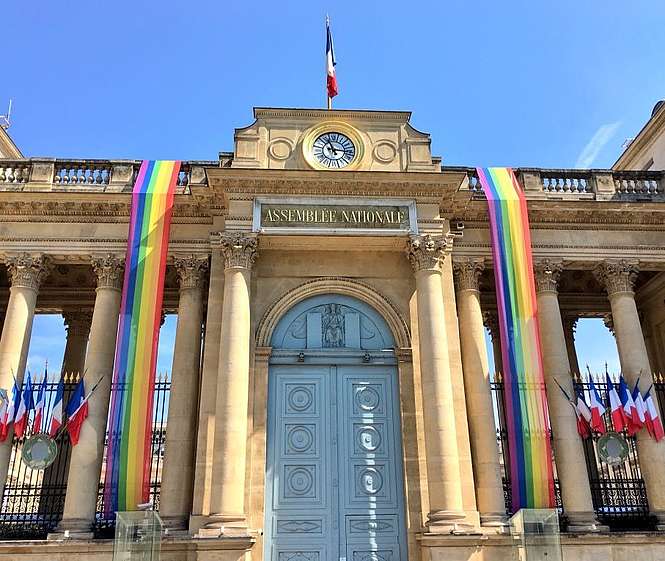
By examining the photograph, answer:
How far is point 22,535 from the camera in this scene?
12.4 meters

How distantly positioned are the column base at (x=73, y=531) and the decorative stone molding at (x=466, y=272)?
30.4 feet

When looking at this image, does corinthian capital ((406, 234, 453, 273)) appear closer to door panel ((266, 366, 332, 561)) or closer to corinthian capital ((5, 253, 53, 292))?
door panel ((266, 366, 332, 561))

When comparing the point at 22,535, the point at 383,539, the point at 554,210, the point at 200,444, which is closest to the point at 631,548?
the point at 383,539

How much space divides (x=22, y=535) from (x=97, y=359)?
3.67 metres

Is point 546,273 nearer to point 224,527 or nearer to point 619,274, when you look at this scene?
point 619,274

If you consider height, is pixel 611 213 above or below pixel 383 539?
above

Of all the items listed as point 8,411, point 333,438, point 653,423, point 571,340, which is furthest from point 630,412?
Answer: point 8,411

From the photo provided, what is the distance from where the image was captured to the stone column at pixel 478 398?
41.3ft

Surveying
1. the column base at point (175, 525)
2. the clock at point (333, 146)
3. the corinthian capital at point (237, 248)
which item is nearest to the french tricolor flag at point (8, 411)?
the column base at point (175, 525)

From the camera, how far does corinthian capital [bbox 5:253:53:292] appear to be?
13891 mm

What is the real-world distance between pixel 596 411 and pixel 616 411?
1.67ft

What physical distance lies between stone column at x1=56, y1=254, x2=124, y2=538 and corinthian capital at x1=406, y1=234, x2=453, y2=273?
657 centimetres

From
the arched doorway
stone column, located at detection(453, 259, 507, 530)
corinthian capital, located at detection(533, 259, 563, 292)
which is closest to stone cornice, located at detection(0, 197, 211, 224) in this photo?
the arched doorway

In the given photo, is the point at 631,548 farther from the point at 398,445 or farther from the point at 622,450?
the point at 398,445
